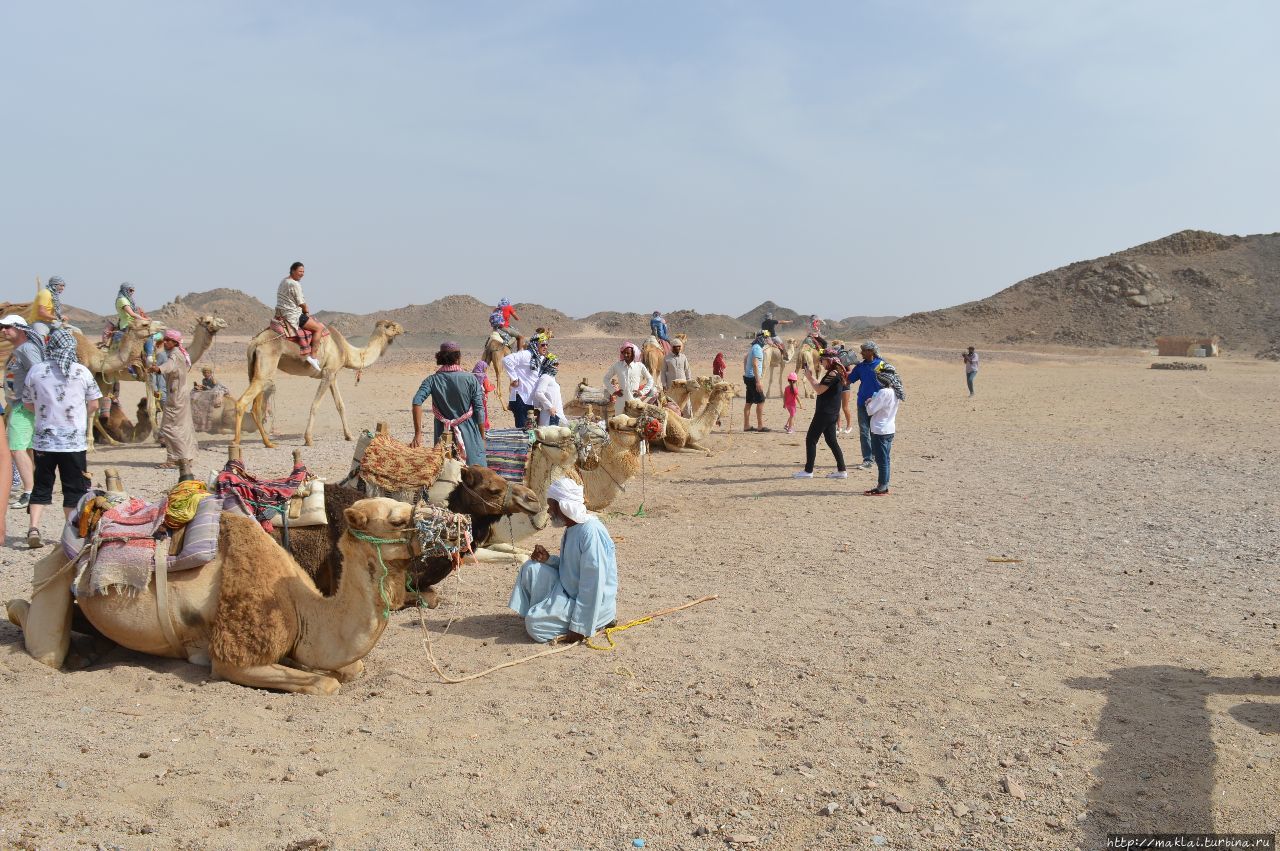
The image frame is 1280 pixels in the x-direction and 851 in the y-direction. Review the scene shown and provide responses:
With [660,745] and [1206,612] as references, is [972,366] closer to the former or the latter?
[1206,612]

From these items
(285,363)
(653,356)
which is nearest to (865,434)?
(653,356)

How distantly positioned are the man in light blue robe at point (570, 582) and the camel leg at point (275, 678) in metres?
1.57

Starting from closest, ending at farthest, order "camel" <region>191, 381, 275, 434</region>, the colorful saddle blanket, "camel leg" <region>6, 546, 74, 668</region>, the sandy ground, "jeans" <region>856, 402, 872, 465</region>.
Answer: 1. the sandy ground
2. the colorful saddle blanket
3. "camel leg" <region>6, 546, 74, 668</region>
4. "jeans" <region>856, 402, 872, 465</region>
5. "camel" <region>191, 381, 275, 434</region>

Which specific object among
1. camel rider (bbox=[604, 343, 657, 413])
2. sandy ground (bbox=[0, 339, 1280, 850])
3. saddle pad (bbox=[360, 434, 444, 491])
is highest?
camel rider (bbox=[604, 343, 657, 413])

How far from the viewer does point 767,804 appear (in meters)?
4.21

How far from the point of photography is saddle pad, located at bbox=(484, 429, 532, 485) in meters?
9.06

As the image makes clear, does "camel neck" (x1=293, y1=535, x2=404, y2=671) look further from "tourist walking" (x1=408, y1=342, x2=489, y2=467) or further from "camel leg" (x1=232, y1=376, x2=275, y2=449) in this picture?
"camel leg" (x1=232, y1=376, x2=275, y2=449)

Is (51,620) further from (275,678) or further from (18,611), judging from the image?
(275,678)

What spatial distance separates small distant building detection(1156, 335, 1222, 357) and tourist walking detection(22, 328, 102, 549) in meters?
54.7

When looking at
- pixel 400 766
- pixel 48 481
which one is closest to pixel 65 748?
pixel 400 766

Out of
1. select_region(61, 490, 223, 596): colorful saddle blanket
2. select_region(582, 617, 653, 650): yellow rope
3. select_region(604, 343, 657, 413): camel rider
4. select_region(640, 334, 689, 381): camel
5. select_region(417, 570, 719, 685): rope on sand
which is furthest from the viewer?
select_region(640, 334, 689, 381): camel

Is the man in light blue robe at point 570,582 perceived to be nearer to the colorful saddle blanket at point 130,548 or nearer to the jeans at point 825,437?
the colorful saddle blanket at point 130,548

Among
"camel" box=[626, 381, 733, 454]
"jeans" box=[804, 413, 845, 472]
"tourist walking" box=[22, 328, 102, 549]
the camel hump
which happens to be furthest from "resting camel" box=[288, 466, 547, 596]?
"camel" box=[626, 381, 733, 454]

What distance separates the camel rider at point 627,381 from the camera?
1285cm
